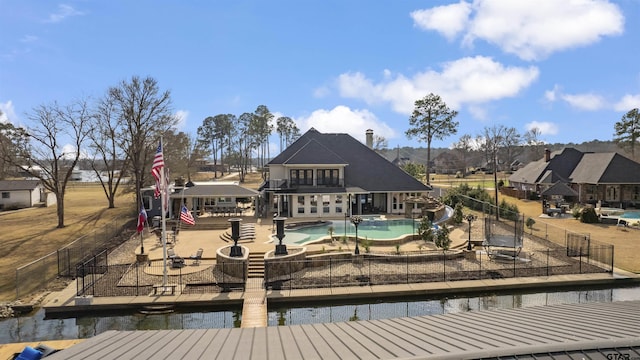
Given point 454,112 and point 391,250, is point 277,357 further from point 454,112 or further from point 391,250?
point 454,112

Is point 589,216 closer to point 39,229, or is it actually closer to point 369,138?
point 369,138

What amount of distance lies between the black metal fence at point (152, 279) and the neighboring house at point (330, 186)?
539 inches

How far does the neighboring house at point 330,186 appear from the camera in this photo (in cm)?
3275

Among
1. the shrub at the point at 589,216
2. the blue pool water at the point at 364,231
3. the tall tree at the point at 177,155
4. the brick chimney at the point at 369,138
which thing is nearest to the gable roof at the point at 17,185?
the tall tree at the point at 177,155

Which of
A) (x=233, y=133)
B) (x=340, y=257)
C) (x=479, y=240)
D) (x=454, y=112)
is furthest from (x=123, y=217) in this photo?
(x=233, y=133)

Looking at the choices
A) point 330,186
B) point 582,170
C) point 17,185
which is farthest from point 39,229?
point 582,170

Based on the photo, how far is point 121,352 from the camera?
6059mm

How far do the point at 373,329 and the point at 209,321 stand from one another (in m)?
8.75

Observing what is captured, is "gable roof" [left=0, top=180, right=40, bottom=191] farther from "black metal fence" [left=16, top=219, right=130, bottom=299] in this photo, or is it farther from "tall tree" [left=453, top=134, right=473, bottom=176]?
"tall tree" [left=453, top=134, right=473, bottom=176]

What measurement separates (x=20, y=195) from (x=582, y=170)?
6618 centimetres

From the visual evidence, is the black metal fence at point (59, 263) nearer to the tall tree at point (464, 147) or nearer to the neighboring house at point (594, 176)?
the neighboring house at point (594, 176)

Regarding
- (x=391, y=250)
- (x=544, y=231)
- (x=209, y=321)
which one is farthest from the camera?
(x=544, y=231)

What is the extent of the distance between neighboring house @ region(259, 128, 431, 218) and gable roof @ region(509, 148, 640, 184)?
831 inches

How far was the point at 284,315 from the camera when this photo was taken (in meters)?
14.6
